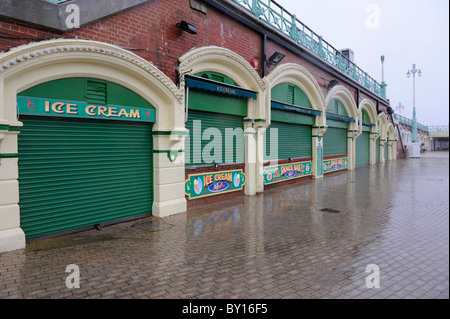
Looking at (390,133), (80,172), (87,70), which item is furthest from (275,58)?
(390,133)

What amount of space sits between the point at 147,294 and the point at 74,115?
166 inches

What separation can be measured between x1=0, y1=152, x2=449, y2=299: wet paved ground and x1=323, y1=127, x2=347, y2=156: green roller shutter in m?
9.46

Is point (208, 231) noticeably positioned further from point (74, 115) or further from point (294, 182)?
point (294, 182)

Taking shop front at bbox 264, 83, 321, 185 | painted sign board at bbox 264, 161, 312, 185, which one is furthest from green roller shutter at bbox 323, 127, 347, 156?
painted sign board at bbox 264, 161, 312, 185

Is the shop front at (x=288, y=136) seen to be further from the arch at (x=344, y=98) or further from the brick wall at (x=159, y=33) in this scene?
the brick wall at (x=159, y=33)

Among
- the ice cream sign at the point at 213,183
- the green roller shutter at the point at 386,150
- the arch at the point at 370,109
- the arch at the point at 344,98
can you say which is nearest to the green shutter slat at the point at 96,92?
the ice cream sign at the point at 213,183

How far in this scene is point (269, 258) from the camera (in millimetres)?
5129

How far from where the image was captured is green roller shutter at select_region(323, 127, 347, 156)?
1803 cm

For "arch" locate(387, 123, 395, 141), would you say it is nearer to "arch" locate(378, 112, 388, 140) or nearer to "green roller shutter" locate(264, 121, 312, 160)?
"arch" locate(378, 112, 388, 140)

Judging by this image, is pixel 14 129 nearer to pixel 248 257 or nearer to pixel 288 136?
pixel 248 257

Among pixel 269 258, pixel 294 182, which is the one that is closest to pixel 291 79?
pixel 294 182

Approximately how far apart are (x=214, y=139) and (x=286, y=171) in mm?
5193

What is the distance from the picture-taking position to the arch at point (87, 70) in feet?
17.7

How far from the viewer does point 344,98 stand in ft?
64.3
